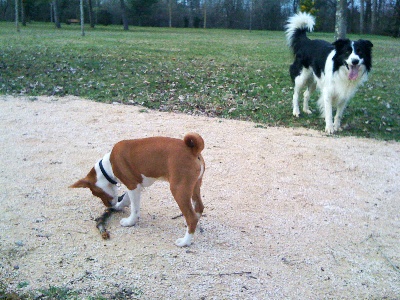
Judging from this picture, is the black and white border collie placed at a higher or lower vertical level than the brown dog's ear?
higher

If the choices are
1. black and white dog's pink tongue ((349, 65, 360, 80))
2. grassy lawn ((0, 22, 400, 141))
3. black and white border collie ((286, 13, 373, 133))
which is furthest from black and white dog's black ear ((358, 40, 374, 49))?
grassy lawn ((0, 22, 400, 141))

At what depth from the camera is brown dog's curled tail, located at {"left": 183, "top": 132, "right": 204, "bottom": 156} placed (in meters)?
3.58

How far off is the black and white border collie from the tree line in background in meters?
39.2

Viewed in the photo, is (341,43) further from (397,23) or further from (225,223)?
(397,23)

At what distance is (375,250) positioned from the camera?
3867 millimetres

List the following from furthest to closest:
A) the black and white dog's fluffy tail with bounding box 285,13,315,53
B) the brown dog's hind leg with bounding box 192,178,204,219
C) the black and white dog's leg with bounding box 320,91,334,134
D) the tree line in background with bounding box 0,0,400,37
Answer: the tree line in background with bounding box 0,0,400,37 < the black and white dog's fluffy tail with bounding box 285,13,315,53 < the black and white dog's leg with bounding box 320,91,334,134 < the brown dog's hind leg with bounding box 192,178,204,219

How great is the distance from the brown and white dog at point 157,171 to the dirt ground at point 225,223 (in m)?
0.29

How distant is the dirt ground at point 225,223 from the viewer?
3.29 m

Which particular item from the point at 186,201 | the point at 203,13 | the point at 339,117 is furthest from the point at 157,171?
the point at 203,13

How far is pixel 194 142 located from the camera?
11.8 ft

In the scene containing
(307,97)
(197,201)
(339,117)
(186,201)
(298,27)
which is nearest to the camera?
(186,201)

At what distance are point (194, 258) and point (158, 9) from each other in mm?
51277

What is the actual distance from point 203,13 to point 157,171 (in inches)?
2081

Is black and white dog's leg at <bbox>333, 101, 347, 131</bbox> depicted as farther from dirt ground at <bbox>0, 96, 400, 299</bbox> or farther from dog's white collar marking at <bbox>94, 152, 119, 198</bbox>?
dog's white collar marking at <bbox>94, 152, 119, 198</bbox>
